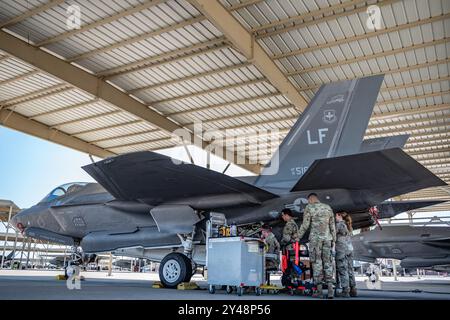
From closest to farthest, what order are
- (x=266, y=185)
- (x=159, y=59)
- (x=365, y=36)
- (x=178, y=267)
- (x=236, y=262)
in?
(x=236, y=262) < (x=178, y=267) < (x=266, y=185) < (x=365, y=36) < (x=159, y=59)

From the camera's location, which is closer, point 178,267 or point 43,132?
point 178,267

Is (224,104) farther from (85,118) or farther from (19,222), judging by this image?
(19,222)

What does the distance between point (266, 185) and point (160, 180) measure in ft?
7.31

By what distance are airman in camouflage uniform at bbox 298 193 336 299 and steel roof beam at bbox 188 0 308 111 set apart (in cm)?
604

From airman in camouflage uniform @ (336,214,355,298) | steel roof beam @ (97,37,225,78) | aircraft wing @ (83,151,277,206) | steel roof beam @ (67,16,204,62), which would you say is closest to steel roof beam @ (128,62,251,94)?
steel roof beam @ (97,37,225,78)

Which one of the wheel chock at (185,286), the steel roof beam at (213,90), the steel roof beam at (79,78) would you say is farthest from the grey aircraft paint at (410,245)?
the wheel chock at (185,286)

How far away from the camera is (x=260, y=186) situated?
313 inches

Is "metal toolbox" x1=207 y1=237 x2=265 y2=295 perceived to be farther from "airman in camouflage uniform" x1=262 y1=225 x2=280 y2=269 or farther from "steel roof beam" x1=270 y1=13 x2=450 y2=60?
"steel roof beam" x1=270 y1=13 x2=450 y2=60

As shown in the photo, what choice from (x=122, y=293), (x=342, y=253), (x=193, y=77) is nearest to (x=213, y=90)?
(x=193, y=77)

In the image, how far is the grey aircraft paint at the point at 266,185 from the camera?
6391 millimetres

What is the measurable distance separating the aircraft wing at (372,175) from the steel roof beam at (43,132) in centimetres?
1467

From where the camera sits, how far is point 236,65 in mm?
13102

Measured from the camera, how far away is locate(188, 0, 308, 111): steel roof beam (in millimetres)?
9648

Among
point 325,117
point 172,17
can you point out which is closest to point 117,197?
point 325,117
